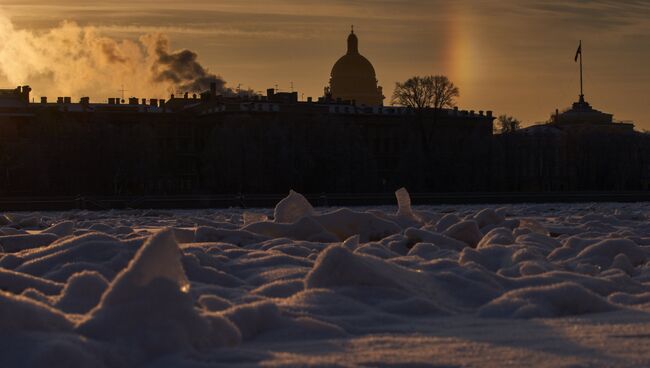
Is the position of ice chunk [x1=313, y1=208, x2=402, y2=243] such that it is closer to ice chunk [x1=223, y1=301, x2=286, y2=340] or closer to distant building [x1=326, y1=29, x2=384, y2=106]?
ice chunk [x1=223, y1=301, x2=286, y2=340]

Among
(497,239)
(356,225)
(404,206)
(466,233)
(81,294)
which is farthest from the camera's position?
(404,206)

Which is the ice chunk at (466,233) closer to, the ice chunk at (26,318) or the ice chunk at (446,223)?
the ice chunk at (446,223)

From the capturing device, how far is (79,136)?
7844cm

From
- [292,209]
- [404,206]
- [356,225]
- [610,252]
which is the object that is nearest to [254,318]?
[610,252]

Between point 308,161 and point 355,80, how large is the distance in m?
68.2

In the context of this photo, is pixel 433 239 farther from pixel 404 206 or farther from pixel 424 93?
pixel 424 93

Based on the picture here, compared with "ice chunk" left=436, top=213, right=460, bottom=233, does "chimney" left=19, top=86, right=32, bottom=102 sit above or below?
above

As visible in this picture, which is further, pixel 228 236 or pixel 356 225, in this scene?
pixel 356 225

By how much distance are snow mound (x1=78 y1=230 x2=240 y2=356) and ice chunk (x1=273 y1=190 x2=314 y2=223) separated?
9426 mm

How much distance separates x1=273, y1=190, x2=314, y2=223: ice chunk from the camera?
1581 cm

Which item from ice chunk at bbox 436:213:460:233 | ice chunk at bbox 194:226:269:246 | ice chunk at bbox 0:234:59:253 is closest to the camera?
ice chunk at bbox 0:234:59:253

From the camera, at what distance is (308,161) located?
75312 mm

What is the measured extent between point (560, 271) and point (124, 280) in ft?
13.6

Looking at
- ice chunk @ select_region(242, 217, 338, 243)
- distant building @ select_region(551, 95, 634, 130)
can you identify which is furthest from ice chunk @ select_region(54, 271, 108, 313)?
distant building @ select_region(551, 95, 634, 130)
